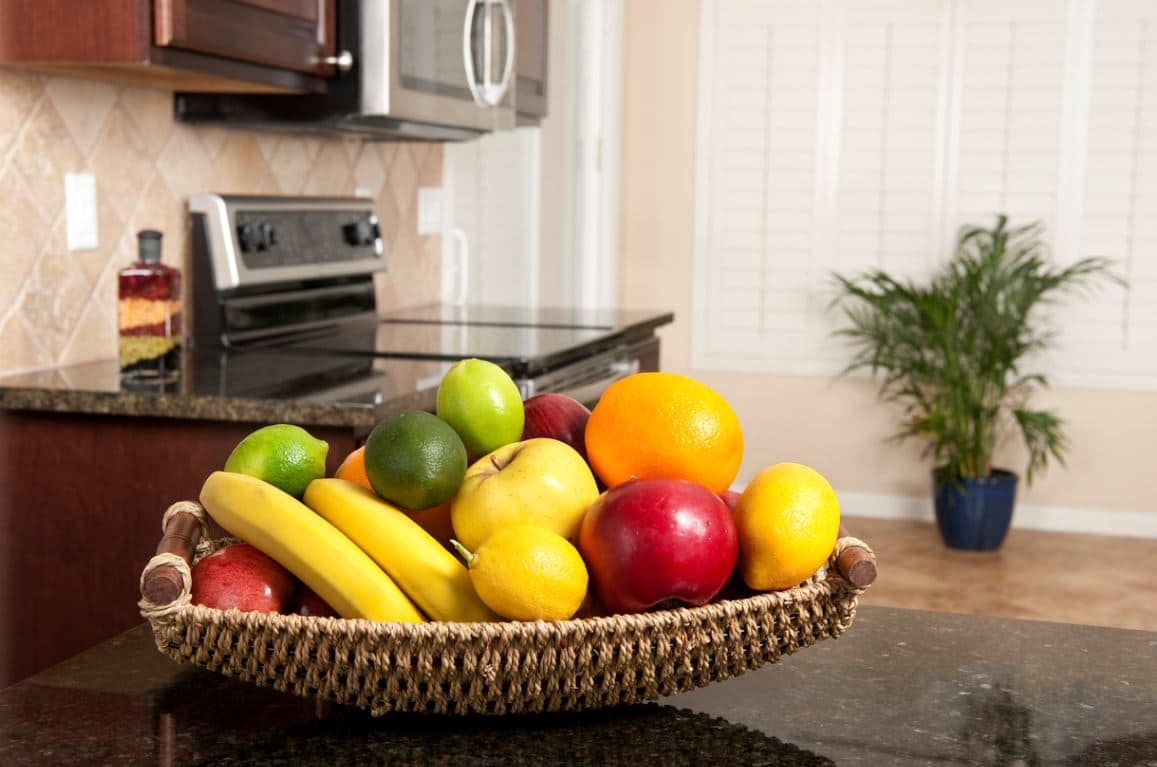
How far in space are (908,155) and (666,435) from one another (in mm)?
4196

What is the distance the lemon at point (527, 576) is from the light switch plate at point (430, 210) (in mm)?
2863

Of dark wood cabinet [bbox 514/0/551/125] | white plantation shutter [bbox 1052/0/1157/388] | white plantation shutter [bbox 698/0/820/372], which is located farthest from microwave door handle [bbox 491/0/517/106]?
white plantation shutter [bbox 1052/0/1157/388]

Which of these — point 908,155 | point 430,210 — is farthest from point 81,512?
point 908,155

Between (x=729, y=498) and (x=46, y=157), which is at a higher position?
(x=46, y=157)

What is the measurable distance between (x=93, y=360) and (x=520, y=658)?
1700 mm

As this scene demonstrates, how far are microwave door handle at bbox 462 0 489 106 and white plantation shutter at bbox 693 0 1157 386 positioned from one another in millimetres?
2381

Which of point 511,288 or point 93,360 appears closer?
point 93,360

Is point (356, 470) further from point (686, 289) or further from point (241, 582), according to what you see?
point (686, 289)

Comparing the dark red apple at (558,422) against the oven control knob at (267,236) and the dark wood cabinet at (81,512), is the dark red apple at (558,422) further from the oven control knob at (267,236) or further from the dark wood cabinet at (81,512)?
the oven control knob at (267,236)

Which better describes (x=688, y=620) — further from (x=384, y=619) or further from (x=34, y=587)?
(x=34, y=587)

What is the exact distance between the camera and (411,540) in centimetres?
84

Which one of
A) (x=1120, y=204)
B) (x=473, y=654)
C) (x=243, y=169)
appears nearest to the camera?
(x=473, y=654)

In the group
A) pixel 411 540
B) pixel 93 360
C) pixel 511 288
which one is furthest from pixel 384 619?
pixel 511 288

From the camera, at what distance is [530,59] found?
11.0 ft
